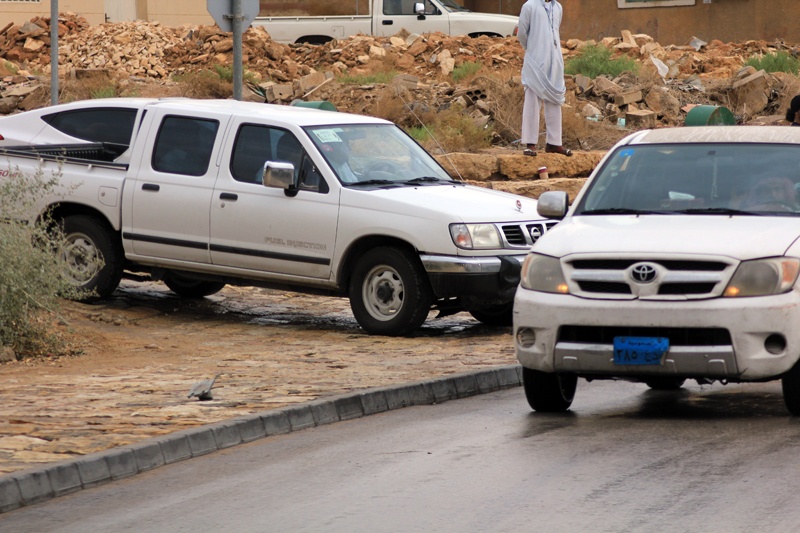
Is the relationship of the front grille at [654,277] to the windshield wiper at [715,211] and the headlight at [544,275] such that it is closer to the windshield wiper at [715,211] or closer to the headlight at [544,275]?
the headlight at [544,275]

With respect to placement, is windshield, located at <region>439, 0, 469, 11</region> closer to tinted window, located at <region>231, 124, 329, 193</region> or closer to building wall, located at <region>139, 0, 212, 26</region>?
building wall, located at <region>139, 0, 212, 26</region>

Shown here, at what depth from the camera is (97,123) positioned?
14336 millimetres

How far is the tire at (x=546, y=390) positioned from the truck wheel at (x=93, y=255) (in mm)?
5766

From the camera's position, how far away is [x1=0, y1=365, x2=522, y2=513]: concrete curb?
6.97 metres

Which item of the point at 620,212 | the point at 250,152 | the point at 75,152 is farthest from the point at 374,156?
the point at 620,212

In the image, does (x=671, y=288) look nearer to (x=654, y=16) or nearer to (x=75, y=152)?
(x=75, y=152)

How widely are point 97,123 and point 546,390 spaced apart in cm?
682

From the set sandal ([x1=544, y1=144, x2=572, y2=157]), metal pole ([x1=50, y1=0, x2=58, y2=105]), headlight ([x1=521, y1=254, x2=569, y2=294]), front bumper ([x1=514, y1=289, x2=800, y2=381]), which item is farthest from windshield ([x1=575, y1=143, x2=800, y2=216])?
metal pole ([x1=50, y1=0, x2=58, y2=105])

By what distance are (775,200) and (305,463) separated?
350 cm

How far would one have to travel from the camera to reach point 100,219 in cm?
1390

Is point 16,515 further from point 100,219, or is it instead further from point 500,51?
point 500,51

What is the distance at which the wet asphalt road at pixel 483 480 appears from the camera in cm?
638

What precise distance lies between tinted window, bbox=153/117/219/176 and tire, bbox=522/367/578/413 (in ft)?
16.9

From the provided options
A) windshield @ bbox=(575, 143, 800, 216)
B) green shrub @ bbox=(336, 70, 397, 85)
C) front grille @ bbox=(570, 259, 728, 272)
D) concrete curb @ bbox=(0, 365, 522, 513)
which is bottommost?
concrete curb @ bbox=(0, 365, 522, 513)
